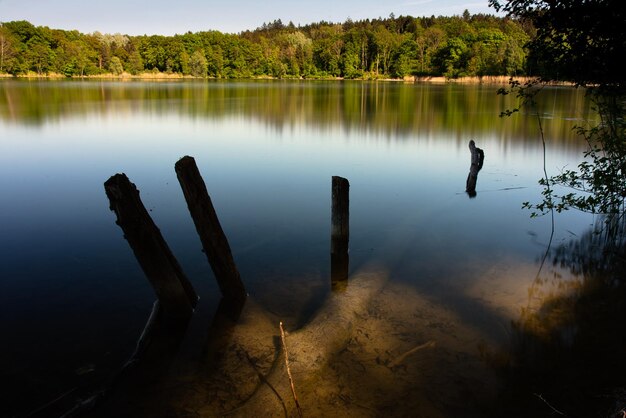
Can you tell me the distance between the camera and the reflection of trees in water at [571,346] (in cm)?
535

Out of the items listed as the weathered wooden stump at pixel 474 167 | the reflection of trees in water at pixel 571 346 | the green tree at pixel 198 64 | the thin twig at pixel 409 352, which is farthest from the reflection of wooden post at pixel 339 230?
the green tree at pixel 198 64

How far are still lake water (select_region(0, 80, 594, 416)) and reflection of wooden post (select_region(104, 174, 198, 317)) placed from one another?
54 cm

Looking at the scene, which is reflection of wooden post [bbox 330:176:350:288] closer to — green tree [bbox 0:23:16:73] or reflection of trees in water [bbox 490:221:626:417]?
reflection of trees in water [bbox 490:221:626:417]

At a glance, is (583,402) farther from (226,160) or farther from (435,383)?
(226,160)

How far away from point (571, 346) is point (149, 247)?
6.48m

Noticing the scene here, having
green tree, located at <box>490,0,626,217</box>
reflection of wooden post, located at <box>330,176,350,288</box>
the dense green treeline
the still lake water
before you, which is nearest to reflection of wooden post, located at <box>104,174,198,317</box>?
the still lake water

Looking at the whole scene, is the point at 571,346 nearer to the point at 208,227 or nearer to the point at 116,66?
the point at 208,227

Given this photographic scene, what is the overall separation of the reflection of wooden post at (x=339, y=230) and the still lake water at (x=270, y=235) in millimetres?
246

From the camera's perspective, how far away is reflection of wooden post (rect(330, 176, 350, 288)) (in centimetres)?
895

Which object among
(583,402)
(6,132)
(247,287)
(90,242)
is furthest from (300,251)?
(6,132)

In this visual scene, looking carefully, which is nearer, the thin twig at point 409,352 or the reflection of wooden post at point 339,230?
the thin twig at point 409,352

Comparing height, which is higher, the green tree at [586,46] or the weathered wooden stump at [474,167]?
the green tree at [586,46]

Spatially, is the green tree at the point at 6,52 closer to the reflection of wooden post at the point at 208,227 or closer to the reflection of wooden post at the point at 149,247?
the reflection of wooden post at the point at 208,227

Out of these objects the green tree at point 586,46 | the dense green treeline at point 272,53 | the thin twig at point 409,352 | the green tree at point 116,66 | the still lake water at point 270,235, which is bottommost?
the thin twig at point 409,352
